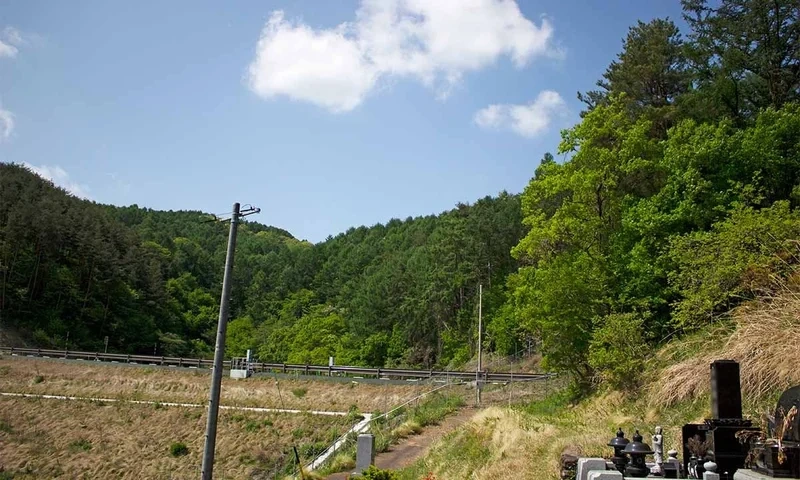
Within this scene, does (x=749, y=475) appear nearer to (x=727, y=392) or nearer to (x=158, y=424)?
(x=727, y=392)

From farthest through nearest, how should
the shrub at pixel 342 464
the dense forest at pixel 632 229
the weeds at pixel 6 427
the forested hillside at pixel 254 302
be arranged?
the forested hillside at pixel 254 302 → the weeds at pixel 6 427 → the dense forest at pixel 632 229 → the shrub at pixel 342 464

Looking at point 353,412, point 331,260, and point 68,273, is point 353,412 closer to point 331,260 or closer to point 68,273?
point 68,273

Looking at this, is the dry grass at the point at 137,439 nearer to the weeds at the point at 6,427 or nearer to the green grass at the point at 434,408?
the weeds at the point at 6,427

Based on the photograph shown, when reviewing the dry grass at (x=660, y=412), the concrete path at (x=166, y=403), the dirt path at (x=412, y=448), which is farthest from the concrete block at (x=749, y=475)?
the concrete path at (x=166, y=403)

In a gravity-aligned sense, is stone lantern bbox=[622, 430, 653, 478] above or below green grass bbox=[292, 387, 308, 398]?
above

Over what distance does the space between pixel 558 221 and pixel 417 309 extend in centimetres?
4249

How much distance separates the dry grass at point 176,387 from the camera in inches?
1291

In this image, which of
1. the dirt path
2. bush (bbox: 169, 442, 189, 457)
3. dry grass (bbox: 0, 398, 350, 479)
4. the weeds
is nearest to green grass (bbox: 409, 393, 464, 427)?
the dirt path

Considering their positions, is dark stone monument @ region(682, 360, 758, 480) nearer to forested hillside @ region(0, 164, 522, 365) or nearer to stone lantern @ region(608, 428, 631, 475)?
stone lantern @ region(608, 428, 631, 475)

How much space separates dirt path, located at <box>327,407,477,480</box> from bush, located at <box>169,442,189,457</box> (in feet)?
39.4

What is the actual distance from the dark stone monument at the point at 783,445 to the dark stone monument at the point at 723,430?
2.41 feet

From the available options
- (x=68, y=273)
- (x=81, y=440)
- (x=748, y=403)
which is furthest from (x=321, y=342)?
(x=748, y=403)

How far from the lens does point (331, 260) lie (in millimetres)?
115625

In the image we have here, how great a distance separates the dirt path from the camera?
1816cm
